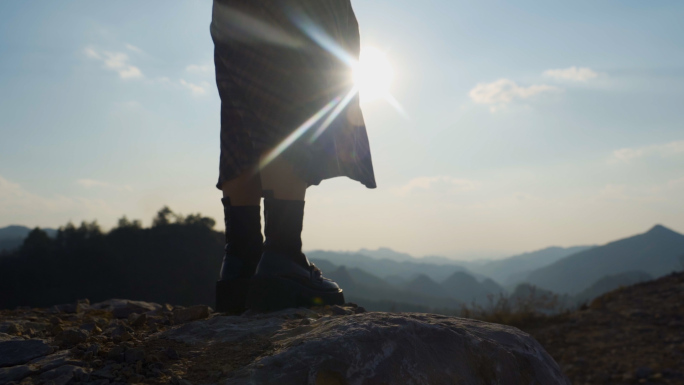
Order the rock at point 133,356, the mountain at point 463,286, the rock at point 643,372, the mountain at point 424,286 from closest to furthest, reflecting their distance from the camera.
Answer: the rock at point 133,356
the rock at point 643,372
the mountain at point 424,286
the mountain at point 463,286

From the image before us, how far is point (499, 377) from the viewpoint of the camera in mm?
1178

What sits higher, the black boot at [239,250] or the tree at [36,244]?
the tree at [36,244]

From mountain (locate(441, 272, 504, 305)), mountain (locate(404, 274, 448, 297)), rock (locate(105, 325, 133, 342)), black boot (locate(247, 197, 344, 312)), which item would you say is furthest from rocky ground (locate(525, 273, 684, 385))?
mountain (locate(441, 272, 504, 305))

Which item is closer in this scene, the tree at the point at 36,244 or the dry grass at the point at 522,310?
the tree at the point at 36,244

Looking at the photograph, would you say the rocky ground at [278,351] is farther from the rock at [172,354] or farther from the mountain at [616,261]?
the mountain at [616,261]

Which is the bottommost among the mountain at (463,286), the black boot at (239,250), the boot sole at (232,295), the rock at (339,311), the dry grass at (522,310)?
the mountain at (463,286)

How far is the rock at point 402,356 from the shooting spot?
0.98 m

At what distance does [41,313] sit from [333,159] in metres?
1.84

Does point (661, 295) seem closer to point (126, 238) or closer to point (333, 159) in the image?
point (333, 159)

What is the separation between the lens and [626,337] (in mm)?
4527

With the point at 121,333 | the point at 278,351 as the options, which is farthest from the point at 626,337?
the point at 121,333

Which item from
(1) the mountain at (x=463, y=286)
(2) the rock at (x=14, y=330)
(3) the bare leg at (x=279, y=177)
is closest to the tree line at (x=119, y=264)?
(2) the rock at (x=14, y=330)

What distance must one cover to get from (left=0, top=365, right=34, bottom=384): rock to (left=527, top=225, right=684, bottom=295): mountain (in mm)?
68131

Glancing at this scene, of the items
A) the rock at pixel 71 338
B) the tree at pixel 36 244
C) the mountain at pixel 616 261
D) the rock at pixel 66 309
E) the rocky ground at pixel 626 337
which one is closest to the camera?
the rock at pixel 71 338
